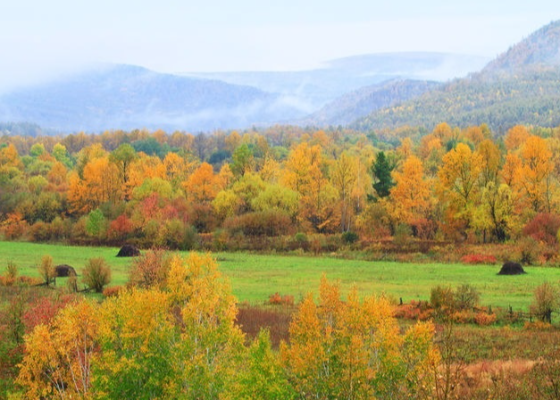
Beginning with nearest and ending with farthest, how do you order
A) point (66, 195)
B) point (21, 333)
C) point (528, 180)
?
point (21, 333) → point (528, 180) → point (66, 195)

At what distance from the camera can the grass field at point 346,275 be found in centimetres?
4197

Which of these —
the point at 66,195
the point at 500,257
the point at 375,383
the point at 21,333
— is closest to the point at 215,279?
the point at 375,383

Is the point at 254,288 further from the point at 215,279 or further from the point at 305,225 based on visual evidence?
the point at 305,225

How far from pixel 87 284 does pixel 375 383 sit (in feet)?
105

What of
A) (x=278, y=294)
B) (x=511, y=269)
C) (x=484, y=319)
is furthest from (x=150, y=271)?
(x=511, y=269)

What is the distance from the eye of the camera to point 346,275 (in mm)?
50750

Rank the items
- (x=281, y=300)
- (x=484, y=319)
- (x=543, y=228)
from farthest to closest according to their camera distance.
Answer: (x=543, y=228)
(x=281, y=300)
(x=484, y=319)

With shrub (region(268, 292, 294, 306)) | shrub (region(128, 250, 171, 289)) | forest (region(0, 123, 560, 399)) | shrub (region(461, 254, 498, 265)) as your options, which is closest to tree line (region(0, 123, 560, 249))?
forest (region(0, 123, 560, 399))

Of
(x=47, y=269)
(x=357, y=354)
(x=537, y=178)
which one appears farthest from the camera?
(x=537, y=178)

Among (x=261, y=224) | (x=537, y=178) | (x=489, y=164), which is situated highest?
(x=489, y=164)

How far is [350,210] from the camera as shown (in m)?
81.8

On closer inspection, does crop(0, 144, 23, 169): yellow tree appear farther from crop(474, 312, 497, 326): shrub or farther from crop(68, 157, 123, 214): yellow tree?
crop(474, 312, 497, 326): shrub

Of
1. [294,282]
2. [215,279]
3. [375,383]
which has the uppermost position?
[215,279]

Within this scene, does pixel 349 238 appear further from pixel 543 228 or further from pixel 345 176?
pixel 543 228
